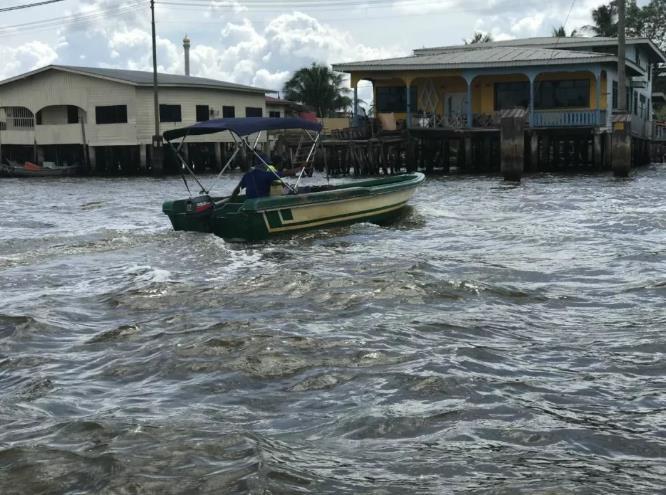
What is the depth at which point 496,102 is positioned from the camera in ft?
132

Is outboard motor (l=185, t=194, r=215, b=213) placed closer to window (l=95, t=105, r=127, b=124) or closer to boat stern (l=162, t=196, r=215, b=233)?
boat stern (l=162, t=196, r=215, b=233)

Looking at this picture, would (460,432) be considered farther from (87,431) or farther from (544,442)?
(87,431)

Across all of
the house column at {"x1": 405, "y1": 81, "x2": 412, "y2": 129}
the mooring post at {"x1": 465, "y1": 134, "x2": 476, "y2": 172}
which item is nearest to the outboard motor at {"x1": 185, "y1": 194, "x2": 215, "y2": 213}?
the house column at {"x1": 405, "y1": 81, "x2": 412, "y2": 129}

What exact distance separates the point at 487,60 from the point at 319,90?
3076 centimetres

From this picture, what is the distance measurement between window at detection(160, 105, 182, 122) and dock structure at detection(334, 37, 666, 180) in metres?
12.1

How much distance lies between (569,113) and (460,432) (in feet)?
108

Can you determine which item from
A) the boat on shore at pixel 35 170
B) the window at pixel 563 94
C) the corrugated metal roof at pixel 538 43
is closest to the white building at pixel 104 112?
the boat on shore at pixel 35 170

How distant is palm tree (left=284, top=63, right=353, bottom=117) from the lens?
220 feet

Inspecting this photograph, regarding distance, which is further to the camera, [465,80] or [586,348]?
[465,80]

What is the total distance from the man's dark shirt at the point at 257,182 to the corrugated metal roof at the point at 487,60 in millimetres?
22955

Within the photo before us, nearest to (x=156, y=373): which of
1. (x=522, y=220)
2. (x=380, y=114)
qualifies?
(x=522, y=220)

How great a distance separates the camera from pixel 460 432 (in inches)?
226

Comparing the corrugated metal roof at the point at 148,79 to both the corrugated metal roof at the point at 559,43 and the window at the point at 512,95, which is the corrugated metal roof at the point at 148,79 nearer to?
the corrugated metal roof at the point at 559,43

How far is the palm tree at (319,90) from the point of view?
220ft
